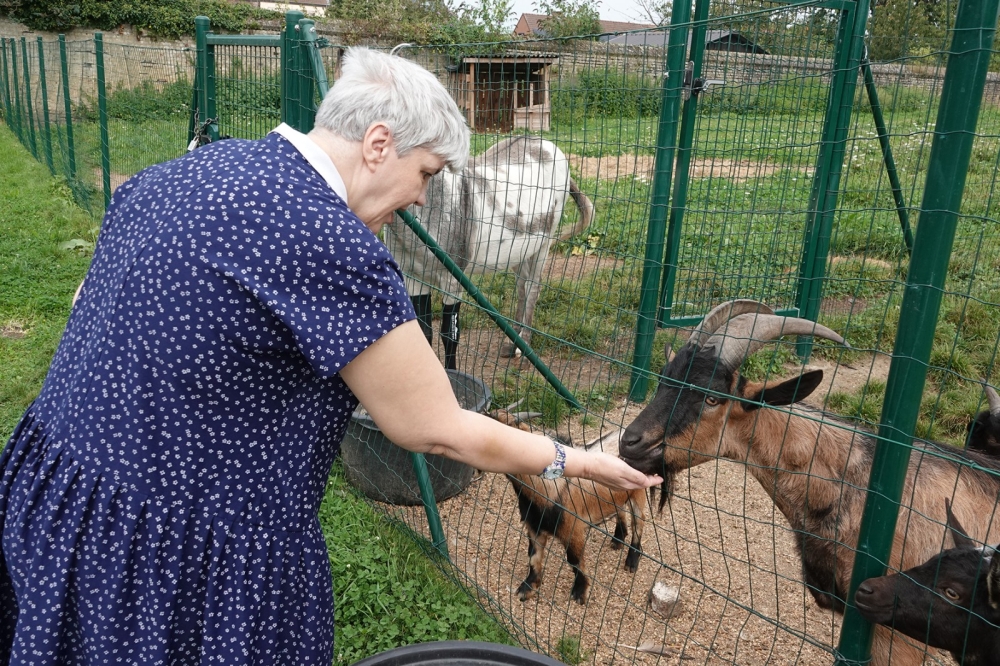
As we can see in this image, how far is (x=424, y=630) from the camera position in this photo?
10.2ft

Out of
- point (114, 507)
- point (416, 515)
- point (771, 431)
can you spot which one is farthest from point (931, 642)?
point (416, 515)

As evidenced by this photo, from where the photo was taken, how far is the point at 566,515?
11.7 feet

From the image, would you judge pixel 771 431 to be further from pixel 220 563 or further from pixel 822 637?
pixel 220 563

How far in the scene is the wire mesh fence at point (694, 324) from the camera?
2.79m

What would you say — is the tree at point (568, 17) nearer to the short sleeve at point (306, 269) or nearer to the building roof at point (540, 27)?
the building roof at point (540, 27)

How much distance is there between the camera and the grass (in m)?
3.13

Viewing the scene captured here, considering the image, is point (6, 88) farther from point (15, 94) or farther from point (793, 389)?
point (793, 389)

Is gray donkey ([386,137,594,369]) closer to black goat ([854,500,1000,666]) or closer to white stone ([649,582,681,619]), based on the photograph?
white stone ([649,582,681,619])

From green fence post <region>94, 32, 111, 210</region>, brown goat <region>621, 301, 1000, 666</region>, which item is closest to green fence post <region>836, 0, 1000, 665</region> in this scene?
brown goat <region>621, 301, 1000, 666</region>

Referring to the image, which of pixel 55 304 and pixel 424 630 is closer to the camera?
pixel 424 630

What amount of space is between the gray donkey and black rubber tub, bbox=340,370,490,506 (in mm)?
694

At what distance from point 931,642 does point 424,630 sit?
1.71 m

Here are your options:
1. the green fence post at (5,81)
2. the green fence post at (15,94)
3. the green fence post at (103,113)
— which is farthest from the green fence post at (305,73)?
the green fence post at (5,81)

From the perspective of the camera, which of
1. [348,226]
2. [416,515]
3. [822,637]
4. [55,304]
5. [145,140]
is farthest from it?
[145,140]
